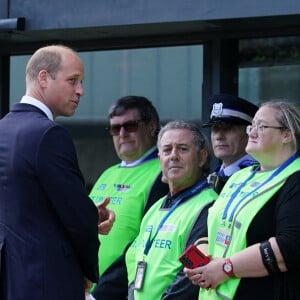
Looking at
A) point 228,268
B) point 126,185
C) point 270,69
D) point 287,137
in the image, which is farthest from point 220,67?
point 228,268

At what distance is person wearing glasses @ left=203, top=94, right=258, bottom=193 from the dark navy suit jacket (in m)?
1.52

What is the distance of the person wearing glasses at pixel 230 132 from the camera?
17.8ft

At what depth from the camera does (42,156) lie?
157 inches

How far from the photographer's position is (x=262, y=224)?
14.8 ft

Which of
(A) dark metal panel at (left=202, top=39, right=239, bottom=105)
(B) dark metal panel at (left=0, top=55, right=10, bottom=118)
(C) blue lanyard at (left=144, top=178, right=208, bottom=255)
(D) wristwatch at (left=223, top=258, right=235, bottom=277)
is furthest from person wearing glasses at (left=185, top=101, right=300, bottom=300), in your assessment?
(B) dark metal panel at (left=0, top=55, right=10, bottom=118)

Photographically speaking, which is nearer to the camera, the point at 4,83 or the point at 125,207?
the point at 125,207

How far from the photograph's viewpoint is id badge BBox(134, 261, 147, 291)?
16.7ft

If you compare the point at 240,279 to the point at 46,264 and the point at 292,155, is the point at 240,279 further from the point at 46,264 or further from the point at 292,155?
the point at 46,264

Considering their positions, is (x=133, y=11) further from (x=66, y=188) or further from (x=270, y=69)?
(x=66, y=188)

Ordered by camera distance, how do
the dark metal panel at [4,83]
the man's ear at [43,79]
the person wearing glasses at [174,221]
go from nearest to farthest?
1. the man's ear at [43,79]
2. the person wearing glasses at [174,221]
3. the dark metal panel at [4,83]

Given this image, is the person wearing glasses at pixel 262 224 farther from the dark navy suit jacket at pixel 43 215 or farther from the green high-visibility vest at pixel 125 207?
the green high-visibility vest at pixel 125 207

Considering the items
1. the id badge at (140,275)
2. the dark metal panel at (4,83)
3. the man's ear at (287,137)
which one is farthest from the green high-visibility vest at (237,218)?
the dark metal panel at (4,83)

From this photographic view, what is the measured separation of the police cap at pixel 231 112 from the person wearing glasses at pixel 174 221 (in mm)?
141

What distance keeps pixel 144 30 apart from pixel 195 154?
0.93m
